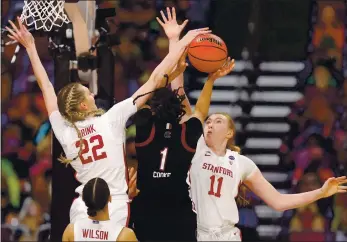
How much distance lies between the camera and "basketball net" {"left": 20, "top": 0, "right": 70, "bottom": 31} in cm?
499

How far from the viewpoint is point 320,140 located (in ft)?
20.9

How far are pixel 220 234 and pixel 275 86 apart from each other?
100 inches

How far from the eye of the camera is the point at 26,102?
6766mm

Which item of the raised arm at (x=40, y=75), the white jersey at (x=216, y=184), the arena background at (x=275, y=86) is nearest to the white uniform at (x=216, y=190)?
the white jersey at (x=216, y=184)

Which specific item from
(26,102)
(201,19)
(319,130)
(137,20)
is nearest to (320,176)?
(319,130)

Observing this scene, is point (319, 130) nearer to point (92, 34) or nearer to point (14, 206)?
point (92, 34)

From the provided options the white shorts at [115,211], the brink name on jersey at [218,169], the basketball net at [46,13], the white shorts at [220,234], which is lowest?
the white shorts at [220,234]

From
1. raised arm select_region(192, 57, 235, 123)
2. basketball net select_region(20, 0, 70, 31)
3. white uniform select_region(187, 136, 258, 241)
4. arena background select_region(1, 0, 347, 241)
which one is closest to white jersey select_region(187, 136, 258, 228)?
white uniform select_region(187, 136, 258, 241)

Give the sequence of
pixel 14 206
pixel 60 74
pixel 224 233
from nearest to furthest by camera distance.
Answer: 1. pixel 224 233
2. pixel 60 74
3. pixel 14 206

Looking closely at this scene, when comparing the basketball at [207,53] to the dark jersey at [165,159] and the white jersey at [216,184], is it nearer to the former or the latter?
the dark jersey at [165,159]

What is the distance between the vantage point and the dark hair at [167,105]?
441 cm

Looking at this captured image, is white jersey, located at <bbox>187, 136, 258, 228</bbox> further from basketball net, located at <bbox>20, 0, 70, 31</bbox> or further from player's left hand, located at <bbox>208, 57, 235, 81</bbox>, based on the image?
basketball net, located at <bbox>20, 0, 70, 31</bbox>

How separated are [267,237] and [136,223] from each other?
2125 millimetres

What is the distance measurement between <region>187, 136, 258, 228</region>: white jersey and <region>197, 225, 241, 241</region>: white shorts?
0.02 meters
